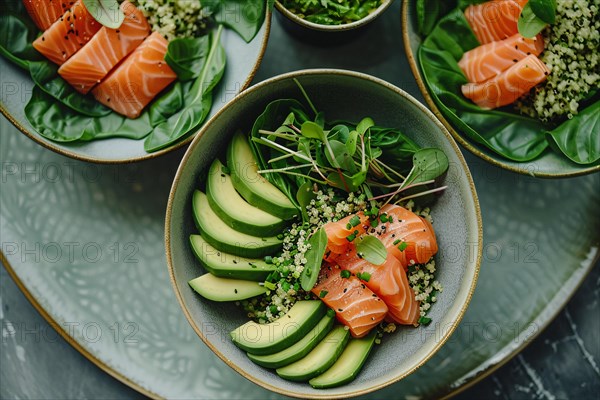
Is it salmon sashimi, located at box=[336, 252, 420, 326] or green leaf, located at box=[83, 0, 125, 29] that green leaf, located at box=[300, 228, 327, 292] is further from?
green leaf, located at box=[83, 0, 125, 29]

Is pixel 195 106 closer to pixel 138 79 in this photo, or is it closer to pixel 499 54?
pixel 138 79

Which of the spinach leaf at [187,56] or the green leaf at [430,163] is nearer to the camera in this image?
the green leaf at [430,163]

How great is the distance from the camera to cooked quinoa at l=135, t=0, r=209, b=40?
176 centimetres

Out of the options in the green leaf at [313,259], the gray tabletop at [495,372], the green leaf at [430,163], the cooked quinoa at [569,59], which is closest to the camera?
the green leaf at [313,259]

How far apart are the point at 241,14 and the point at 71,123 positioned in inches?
23.3

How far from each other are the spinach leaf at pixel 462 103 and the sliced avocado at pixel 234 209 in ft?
1.88

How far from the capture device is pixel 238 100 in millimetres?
1574

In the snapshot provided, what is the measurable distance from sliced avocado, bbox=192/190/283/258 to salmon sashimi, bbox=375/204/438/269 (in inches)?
11.3

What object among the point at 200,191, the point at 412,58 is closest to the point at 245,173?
the point at 200,191

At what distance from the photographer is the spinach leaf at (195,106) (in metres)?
1.66

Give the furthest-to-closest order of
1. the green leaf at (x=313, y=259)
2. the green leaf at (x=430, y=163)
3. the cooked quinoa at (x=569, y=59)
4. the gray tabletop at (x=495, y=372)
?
the gray tabletop at (x=495, y=372) < the cooked quinoa at (x=569, y=59) < the green leaf at (x=430, y=163) < the green leaf at (x=313, y=259)

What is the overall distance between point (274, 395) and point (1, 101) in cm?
118

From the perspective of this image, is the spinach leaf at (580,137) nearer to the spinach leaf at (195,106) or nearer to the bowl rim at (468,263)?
the bowl rim at (468,263)

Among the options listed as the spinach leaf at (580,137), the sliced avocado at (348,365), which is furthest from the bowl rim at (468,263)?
the spinach leaf at (580,137)
